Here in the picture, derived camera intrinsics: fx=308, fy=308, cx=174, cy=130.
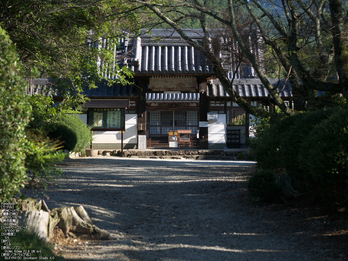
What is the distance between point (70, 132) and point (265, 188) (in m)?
7.77

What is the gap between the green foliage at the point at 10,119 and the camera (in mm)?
3041

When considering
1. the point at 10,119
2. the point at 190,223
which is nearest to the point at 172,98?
the point at 190,223

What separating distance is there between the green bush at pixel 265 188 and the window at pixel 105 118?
9.26m

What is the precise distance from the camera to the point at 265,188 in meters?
5.34

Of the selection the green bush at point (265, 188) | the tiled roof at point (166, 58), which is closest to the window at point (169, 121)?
the tiled roof at point (166, 58)

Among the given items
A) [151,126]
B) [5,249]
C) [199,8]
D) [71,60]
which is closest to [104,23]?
[71,60]

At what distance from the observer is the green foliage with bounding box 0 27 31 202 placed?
9.98ft

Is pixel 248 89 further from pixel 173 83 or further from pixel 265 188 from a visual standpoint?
pixel 265 188

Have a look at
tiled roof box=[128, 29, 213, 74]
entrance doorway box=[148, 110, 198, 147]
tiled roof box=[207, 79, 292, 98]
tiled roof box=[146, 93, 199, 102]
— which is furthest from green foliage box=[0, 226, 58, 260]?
entrance doorway box=[148, 110, 198, 147]

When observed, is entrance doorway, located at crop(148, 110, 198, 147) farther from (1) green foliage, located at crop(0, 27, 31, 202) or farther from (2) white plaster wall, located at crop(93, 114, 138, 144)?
(1) green foliage, located at crop(0, 27, 31, 202)

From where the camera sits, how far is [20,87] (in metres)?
3.20

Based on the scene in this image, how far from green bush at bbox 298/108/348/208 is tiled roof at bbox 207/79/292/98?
10037 millimetres

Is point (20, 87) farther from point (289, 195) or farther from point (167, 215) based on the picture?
point (289, 195)

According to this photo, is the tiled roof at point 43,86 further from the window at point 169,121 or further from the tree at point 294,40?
the window at point 169,121
